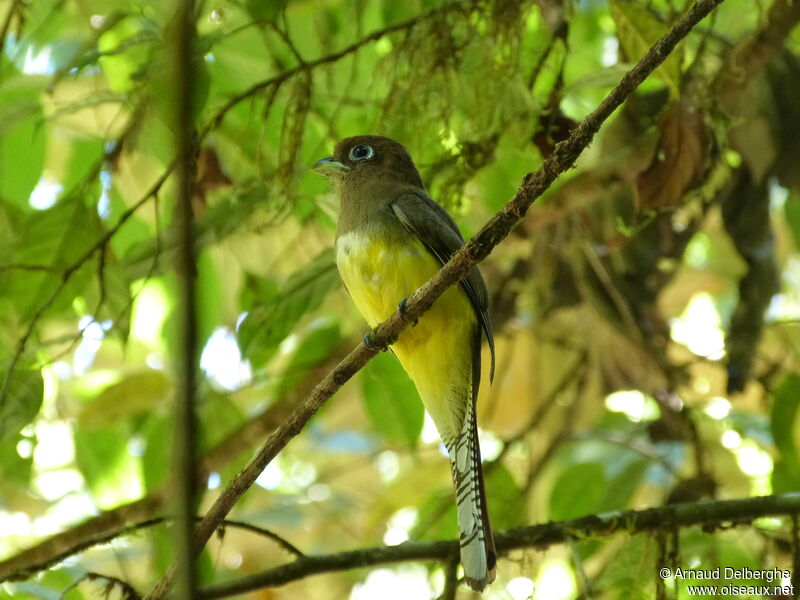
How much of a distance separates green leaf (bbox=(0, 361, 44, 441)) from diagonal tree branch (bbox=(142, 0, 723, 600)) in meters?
0.60

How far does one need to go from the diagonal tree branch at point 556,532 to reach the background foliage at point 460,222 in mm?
100

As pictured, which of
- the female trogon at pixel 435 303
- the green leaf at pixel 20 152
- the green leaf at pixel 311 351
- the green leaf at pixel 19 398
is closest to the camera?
the green leaf at pixel 19 398

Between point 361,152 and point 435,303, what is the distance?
0.75 m

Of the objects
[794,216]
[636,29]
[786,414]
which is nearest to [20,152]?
[636,29]

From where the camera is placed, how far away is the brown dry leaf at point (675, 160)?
261 cm

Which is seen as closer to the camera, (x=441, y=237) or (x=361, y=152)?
(x=441, y=237)

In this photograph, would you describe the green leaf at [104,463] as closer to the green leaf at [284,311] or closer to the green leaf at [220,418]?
the green leaf at [220,418]

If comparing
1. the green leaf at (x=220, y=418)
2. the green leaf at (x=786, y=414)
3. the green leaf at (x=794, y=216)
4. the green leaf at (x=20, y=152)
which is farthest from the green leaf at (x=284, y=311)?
the green leaf at (x=794, y=216)

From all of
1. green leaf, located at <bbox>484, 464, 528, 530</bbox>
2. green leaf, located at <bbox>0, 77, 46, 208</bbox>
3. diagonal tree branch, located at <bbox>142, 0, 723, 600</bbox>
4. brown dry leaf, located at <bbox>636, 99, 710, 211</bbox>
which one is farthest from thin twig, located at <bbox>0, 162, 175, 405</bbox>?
green leaf, located at <bbox>484, 464, 528, 530</bbox>

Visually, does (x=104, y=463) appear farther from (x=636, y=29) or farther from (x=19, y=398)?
(x=636, y=29)

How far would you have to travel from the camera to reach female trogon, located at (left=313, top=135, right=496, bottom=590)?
280cm

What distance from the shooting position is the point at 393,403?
3268 mm

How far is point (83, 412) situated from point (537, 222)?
5.55 feet

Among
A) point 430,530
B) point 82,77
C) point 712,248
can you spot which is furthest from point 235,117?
point 712,248
